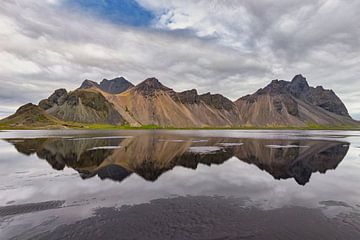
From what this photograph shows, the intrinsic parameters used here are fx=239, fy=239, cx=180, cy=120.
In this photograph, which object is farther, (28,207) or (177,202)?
(177,202)

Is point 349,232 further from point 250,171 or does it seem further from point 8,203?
point 8,203

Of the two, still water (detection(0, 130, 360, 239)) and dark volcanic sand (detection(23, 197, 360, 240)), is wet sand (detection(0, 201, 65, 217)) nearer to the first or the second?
still water (detection(0, 130, 360, 239))

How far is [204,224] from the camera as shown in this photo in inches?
559

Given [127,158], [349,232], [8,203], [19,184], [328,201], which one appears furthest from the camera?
[127,158]

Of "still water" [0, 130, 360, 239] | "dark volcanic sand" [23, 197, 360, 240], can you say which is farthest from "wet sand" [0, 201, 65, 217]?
"dark volcanic sand" [23, 197, 360, 240]

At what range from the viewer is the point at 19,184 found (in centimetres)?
2342

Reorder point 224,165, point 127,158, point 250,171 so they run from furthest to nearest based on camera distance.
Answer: point 127,158 → point 224,165 → point 250,171

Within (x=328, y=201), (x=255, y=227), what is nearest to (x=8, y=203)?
(x=255, y=227)

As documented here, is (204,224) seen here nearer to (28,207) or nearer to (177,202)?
(177,202)

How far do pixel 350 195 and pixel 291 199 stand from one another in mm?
6247

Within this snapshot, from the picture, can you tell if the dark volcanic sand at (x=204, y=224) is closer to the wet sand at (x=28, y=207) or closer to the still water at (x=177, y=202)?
the still water at (x=177, y=202)

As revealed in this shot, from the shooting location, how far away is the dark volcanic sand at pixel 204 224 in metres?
12.8

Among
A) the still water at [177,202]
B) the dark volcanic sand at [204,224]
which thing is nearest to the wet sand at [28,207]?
the still water at [177,202]

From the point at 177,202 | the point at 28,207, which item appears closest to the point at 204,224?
the point at 177,202
